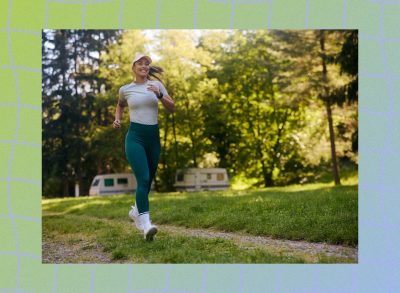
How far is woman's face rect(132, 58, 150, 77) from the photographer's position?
433 centimetres

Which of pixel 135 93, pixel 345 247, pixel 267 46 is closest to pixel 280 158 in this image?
pixel 267 46

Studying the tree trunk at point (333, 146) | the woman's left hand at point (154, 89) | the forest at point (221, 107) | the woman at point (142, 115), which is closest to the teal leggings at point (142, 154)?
the woman at point (142, 115)

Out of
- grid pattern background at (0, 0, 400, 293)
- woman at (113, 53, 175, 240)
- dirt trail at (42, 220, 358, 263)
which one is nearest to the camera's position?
dirt trail at (42, 220, 358, 263)

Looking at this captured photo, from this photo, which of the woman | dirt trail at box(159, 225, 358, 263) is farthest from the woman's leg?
dirt trail at box(159, 225, 358, 263)

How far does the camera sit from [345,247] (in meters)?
4.29

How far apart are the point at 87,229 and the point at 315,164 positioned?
254cm

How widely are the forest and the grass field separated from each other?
25 cm

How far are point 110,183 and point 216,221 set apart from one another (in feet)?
5.04

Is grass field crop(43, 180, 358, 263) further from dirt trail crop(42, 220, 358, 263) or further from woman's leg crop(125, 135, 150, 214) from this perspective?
woman's leg crop(125, 135, 150, 214)

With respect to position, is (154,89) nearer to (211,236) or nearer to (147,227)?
(147,227)

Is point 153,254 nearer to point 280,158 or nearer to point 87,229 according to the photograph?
point 87,229

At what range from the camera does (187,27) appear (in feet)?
14.8

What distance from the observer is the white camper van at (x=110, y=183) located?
5691mm

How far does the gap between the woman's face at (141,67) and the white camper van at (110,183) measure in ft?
5.17
